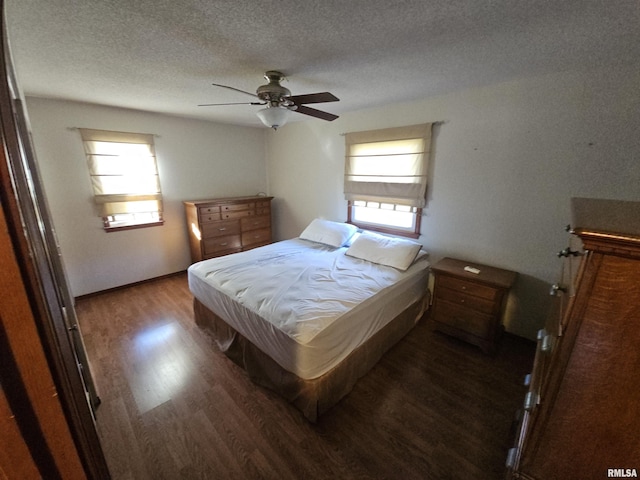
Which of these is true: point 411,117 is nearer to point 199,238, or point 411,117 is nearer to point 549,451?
point 549,451

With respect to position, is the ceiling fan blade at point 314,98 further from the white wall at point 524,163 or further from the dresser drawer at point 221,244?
the dresser drawer at point 221,244

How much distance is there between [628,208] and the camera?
3.08ft

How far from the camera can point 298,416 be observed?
1646 millimetres

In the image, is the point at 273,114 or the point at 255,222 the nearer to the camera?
the point at 273,114

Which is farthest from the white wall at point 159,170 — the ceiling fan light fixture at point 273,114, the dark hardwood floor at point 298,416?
the ceiling fan light fixture at point 273,114

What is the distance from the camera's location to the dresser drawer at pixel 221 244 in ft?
12.0

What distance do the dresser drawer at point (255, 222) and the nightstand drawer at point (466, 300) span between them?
2.93 meters

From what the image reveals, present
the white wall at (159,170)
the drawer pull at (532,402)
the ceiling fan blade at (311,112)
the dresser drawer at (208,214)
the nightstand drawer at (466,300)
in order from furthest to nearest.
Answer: the dresser drawer at (208,214), the white wall at (159,170), the nightstand drawer at (466,300), the ceiling fan blade at (311,112), the drawer pull at (532,402)

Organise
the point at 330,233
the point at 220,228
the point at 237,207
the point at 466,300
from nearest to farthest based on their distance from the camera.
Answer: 1. the point at 466,300
2. the point at 330,233
3. the point at 220,228
4. the point at 237,207

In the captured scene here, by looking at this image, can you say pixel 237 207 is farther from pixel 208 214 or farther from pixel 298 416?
pixel 298 416

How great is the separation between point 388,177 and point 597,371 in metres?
2.54

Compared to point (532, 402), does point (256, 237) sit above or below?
below

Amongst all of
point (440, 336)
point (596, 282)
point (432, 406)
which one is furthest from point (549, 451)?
point (440, 336)

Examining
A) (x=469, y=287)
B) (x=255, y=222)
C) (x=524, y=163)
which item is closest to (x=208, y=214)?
(x=255, y=222)
